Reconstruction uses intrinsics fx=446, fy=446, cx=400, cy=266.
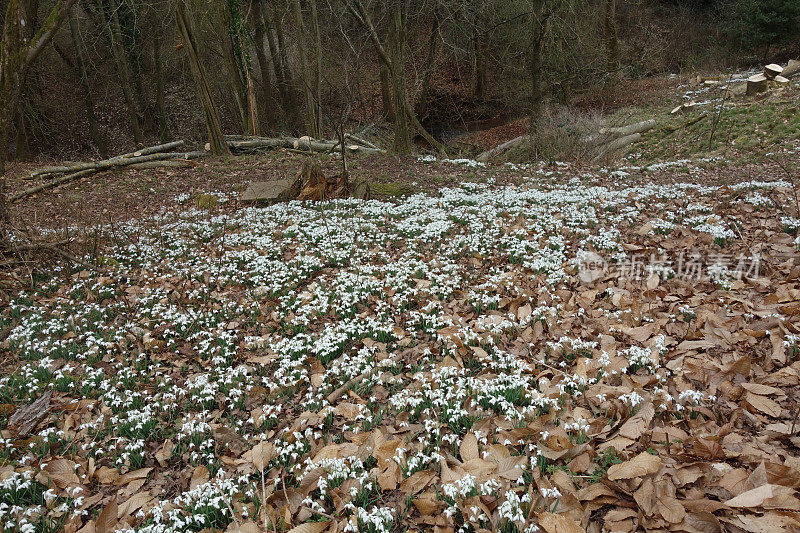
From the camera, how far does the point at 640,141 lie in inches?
689

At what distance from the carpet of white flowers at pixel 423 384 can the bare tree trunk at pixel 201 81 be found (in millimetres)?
8494

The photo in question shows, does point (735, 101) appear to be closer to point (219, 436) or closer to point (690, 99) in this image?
point (690, 99)

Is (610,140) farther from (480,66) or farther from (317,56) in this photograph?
(480,66)

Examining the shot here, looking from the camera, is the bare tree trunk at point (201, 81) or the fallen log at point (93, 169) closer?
the fallen log at point (93, 169)

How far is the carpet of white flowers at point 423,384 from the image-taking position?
9.02 ft

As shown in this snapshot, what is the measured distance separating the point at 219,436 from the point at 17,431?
5.46ft

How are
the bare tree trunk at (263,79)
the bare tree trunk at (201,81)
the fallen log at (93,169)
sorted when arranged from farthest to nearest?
the bare tree trunk at (263,79), the bare tree trunk at (201,81), the fallen log at (93,169)

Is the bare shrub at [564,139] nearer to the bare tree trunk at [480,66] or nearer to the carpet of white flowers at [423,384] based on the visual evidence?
the carpet of white flowers at [423,384]

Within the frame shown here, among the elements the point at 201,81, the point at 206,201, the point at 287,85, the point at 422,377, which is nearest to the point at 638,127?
the point at 201,81

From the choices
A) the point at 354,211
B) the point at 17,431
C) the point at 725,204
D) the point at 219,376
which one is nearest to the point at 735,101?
the point at 725,204

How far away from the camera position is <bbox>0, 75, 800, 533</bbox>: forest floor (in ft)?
9.07

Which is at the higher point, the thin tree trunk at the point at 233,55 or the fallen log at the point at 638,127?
the thin tree trunk at the point at 233,55

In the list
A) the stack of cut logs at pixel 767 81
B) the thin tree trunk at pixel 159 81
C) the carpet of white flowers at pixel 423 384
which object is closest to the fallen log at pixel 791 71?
the stack of cut logs at pixel 767 81

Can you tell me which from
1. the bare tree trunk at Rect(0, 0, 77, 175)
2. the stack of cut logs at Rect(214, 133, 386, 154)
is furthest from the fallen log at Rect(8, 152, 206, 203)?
the bare tree trunk at Rect(0, 0, 77, 175)
